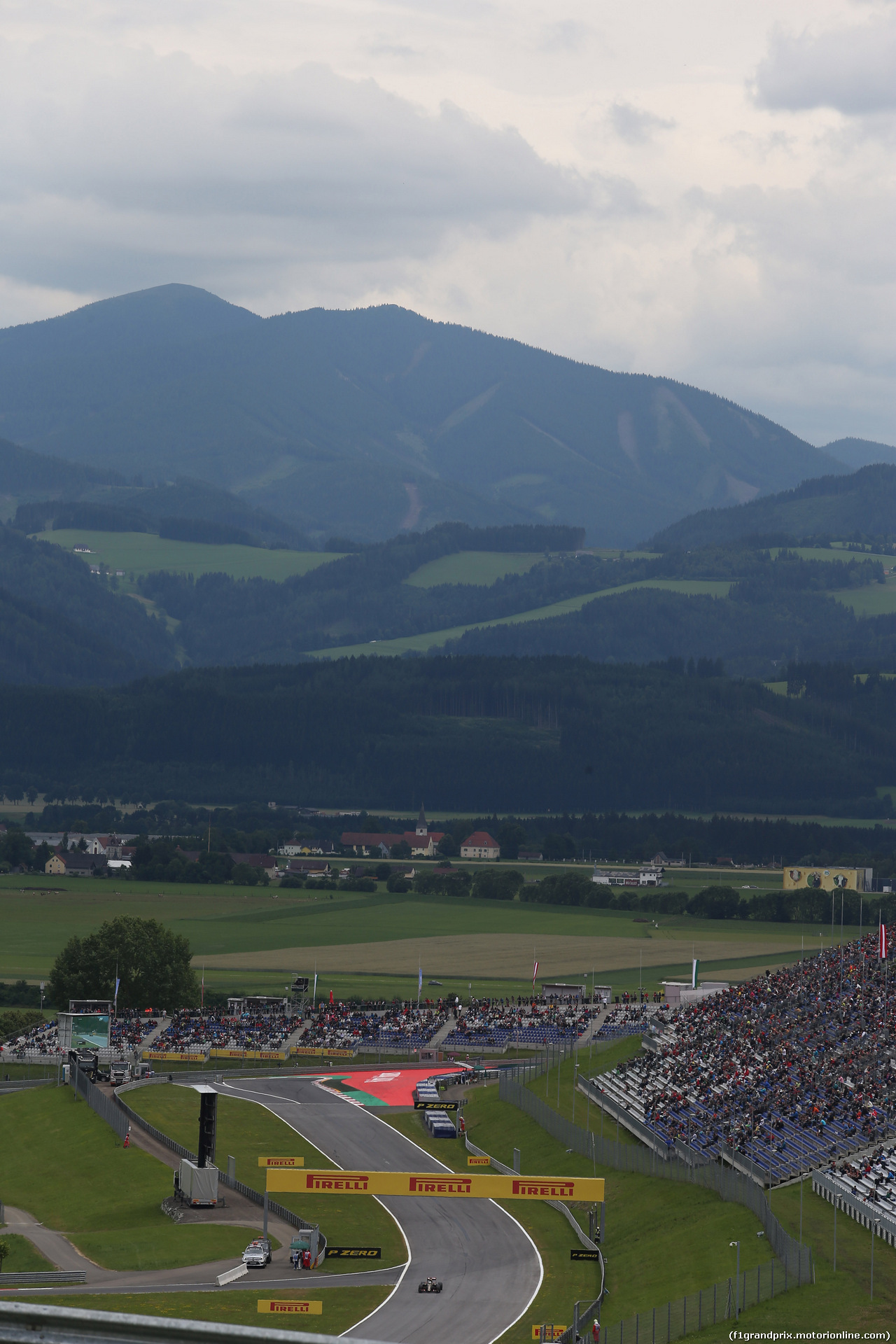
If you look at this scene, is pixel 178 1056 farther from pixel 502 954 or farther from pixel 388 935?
pixel 388 935

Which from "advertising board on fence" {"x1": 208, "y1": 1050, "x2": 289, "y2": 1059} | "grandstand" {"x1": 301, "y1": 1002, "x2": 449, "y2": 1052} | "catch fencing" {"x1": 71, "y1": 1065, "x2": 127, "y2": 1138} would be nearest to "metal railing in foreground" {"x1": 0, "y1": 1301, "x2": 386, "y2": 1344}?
"catch fencing" {"x1": 71, "y1": 1065, "x2": 127, "y2": 1138}

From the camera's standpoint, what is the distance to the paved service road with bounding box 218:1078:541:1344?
2037 inches

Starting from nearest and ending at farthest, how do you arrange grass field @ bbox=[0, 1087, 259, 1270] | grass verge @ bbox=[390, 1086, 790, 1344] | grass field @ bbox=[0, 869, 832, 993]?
grass verge @ bbox=[390, 1086, 790, 1344] → grass field @ bbox=[0, 1087, 259, 1270] → grass field @ bbox=[0, 869, 832, 993]

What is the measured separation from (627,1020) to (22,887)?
107 metres

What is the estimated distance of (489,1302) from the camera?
179ft

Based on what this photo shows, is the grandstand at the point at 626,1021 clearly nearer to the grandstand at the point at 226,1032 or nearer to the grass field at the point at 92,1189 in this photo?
the grandstand at the point at 226,1032

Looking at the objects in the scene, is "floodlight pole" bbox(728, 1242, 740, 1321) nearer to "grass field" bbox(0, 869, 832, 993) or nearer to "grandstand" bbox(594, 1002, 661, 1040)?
"grandstand" bbox(594, 1002, 661, 1040)

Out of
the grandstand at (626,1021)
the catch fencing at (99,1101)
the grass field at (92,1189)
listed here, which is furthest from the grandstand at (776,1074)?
the catch fencing at (99,1101)

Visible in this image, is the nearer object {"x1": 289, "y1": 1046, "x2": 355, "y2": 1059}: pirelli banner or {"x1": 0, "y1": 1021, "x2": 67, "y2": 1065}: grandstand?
{"x1": 0, "y1": 1021, "x2": 67, "y2": 1065}: grandstand

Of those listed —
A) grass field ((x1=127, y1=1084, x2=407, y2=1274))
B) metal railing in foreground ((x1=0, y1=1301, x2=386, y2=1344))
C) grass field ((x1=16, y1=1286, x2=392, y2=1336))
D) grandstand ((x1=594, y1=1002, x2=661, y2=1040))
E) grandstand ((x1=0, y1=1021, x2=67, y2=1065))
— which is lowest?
grandstand ((x1=0, y1=1021, x2=67, y2=1065))

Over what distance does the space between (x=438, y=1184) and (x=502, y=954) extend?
91.7m

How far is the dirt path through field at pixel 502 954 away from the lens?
143 meters

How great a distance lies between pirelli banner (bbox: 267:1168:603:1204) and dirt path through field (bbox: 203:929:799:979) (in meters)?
77.0

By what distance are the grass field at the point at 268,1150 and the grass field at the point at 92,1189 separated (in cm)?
333
